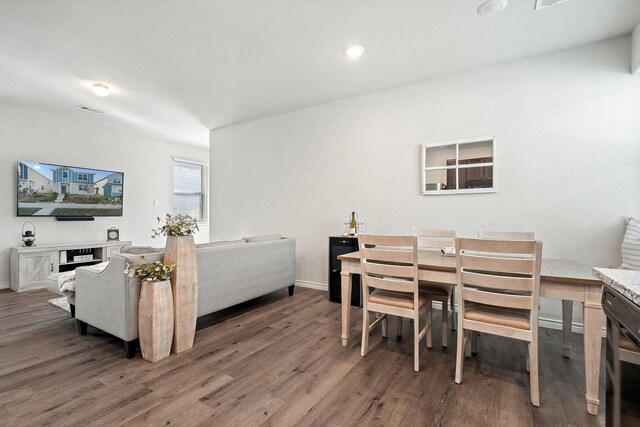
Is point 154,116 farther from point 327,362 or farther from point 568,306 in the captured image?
point 568,306

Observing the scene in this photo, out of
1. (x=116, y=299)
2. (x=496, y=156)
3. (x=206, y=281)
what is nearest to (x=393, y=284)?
(x=206, y=281)

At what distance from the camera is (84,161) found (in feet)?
17.0

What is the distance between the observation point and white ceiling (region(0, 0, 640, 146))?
2.33 metres

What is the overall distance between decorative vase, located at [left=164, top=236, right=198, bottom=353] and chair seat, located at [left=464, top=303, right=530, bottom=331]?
2151 mm

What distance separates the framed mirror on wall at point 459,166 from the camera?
3205mm

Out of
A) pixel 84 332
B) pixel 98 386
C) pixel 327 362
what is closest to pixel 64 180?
pixel 84 332

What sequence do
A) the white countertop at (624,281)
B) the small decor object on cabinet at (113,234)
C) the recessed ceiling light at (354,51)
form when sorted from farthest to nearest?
1. the small decor object on cabinet at (113,234)
2. the recessed ceiling light at (354,51)
3. the white countertop at (624,281)

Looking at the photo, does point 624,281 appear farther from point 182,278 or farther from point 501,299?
point 182,278

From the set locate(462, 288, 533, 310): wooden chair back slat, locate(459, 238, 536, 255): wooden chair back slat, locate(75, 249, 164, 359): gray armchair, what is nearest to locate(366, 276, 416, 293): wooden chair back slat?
locate(462, 288, 533, 310): wooden chair back slat

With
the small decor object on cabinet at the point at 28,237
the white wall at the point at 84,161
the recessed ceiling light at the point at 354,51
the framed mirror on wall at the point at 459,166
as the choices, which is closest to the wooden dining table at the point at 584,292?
the framed mirror on wall at the point at 459,166

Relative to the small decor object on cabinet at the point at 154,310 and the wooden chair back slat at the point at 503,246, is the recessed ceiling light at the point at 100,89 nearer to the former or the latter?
the small decor object on cabinet at the point at 154,310

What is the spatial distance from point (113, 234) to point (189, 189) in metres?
1.95

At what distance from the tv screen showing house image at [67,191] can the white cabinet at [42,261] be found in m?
0.62

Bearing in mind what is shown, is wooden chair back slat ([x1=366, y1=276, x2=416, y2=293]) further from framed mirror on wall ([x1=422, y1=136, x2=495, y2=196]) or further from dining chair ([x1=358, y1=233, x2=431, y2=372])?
framed mirror on wall ([x1=422, y1=136, x2=495, y2=196])
